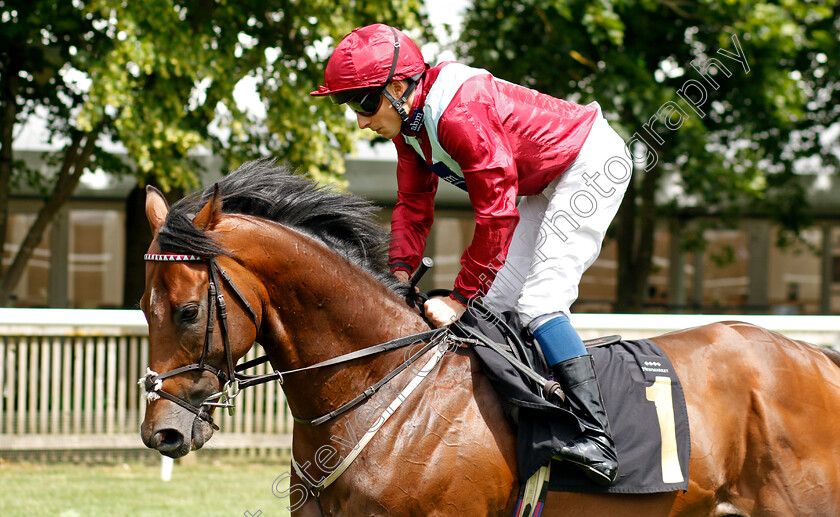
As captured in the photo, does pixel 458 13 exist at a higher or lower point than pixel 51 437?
higher

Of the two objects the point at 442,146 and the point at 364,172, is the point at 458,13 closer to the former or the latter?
the point at 364,172

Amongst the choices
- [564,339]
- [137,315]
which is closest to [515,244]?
[564,339]

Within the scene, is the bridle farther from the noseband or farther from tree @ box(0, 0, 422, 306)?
tree @ box(0, 0, 422, 306)

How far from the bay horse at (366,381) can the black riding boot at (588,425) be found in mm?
151

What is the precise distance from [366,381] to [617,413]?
91 cm

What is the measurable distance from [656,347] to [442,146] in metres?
1.18

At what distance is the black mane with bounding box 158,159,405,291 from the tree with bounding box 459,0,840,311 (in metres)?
5.88

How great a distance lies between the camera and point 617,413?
287 cm

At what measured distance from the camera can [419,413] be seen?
2689 millimetres

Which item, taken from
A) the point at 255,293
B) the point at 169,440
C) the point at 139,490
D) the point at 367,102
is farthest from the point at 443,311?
the point at 139,490

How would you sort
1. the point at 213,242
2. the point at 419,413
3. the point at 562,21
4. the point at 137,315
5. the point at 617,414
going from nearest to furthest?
the point at 213,242 < the point at 419,413 < the point at 617,414 < the point at 137,315 < the point at 562,21

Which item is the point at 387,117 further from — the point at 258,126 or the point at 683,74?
the point at 683,74

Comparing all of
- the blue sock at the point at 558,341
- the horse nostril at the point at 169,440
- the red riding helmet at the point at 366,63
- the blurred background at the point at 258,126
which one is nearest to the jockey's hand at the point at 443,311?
the blue sock at the point at 558,341

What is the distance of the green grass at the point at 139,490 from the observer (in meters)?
5.69
